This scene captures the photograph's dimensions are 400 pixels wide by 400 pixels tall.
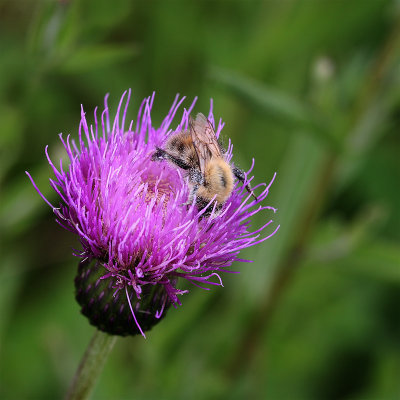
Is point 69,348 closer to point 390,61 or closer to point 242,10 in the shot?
point 390,61

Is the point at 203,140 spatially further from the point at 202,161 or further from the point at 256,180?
the point at 256,180

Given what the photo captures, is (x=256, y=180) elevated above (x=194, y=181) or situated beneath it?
elevated above

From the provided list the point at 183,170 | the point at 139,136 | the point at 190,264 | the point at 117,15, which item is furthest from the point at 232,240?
the point at 117,15

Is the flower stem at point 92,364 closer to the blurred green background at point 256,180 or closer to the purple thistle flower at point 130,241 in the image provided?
the purple thistle flower at point 130,241

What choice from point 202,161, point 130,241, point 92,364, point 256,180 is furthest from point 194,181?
point 256,180

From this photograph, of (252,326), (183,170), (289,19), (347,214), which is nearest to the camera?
(183,170)

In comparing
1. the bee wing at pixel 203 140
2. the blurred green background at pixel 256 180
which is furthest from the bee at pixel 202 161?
the blurred green background at pixel 256 180
